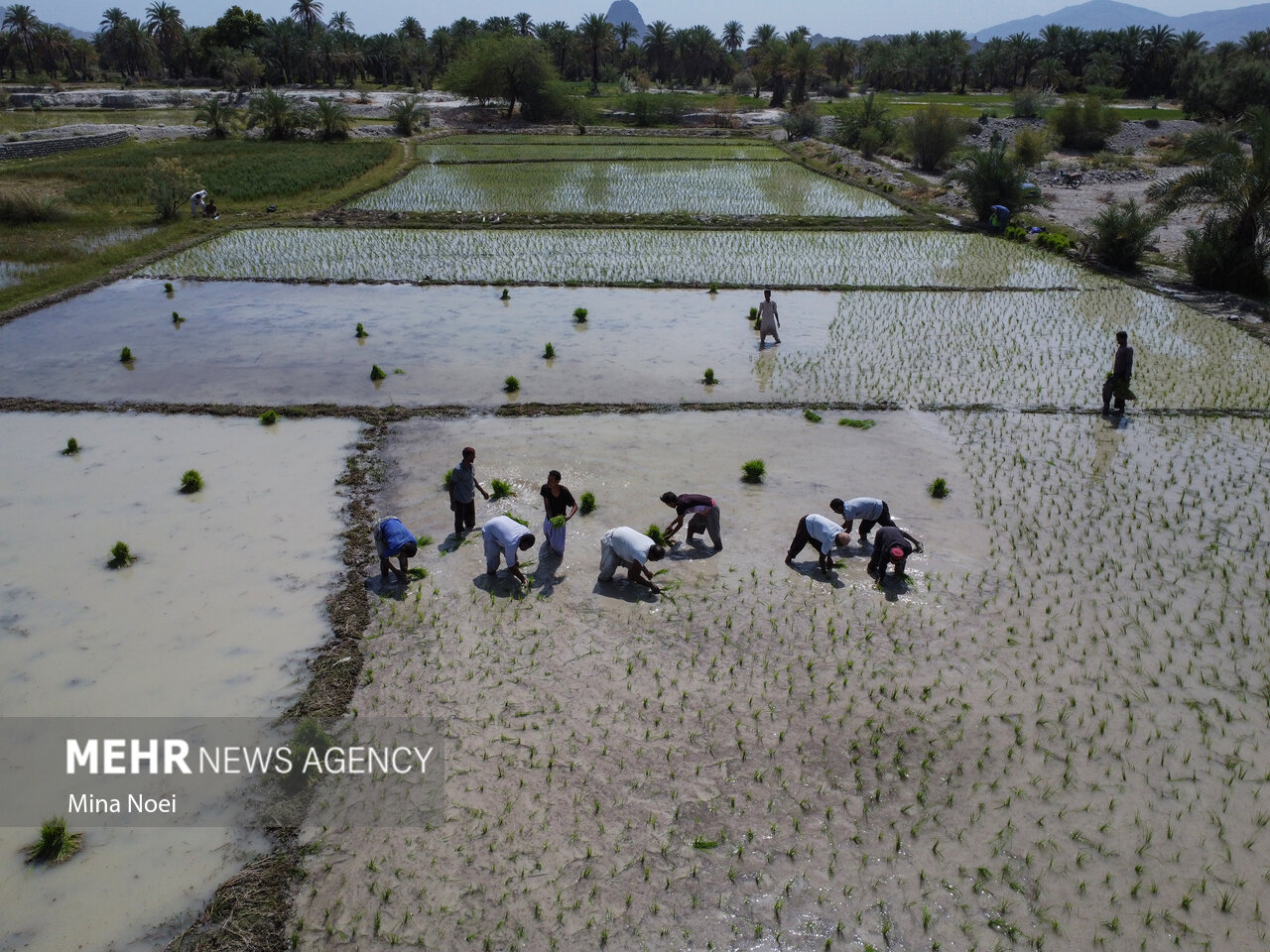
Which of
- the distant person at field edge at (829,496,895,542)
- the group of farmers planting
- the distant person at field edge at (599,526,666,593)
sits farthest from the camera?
the distant person at field edge at (829,496,895,542)

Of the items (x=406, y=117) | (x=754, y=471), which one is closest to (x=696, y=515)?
(x=754, y=471)

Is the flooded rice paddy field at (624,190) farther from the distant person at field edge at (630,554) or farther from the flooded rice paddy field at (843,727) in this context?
the distant person at field edge at (630,554)

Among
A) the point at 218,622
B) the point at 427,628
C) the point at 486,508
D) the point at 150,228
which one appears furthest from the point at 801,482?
the point at 150,228

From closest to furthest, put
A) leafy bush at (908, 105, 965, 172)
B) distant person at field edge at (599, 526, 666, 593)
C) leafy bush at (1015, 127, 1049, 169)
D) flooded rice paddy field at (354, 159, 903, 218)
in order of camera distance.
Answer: distant person at field edge at (599, 526, 666, 593) → flooded rice paddy field at (354, 159, 903, 218) → leafy bush at (1015, 127, 1049, 169) → leafy bush at (908, 105, 965, 172)

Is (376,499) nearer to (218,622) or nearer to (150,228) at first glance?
(218,622)

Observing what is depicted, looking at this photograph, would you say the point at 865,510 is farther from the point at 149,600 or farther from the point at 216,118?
the point at 216,118

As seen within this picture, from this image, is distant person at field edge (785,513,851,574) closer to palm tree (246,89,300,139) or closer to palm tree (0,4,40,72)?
palm tree (246,89,300,139)

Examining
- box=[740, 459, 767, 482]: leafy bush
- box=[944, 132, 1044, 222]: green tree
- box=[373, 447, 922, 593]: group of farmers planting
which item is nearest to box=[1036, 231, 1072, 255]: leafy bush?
box=[944, 132, 1044, 222]: green tree
